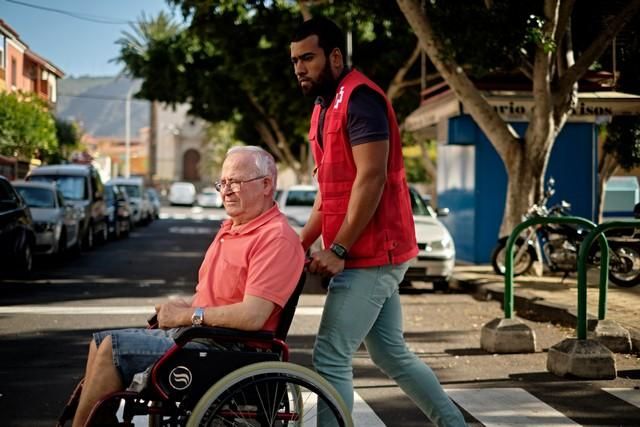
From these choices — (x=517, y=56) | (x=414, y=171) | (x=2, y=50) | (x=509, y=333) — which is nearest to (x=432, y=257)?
(x=517, y=56)

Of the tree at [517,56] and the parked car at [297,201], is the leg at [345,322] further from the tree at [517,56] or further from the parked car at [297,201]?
the parked car at [297,201]

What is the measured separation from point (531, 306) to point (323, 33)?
775 cm

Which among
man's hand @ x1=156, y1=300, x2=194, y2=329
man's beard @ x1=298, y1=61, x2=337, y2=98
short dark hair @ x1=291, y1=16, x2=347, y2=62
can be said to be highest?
short dark hair @ x1=291, y1=16, x2=347, y2=62

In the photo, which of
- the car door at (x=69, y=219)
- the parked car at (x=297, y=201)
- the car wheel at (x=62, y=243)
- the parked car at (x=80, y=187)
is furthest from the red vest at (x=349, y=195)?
the parked car at (x=80, y=187)

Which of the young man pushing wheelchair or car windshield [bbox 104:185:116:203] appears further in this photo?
car windshield [bbox 104:185:116:203]

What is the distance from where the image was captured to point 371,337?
4.38 meters

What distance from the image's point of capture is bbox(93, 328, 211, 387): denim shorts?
12.6 ft

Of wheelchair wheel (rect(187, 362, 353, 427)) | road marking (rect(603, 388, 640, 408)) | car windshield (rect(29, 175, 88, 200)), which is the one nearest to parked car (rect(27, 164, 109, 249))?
car windshield (rect(29, 175, 88, 200))

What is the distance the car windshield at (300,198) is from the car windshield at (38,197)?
16.6ft

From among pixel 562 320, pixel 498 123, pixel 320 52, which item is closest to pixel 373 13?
pixel 498 123

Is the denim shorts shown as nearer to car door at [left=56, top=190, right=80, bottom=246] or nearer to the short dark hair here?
the short dark hair

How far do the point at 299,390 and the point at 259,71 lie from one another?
27099 mm

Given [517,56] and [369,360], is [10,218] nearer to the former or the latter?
[517,56]

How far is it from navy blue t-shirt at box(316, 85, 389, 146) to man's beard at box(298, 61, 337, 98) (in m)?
0.15
